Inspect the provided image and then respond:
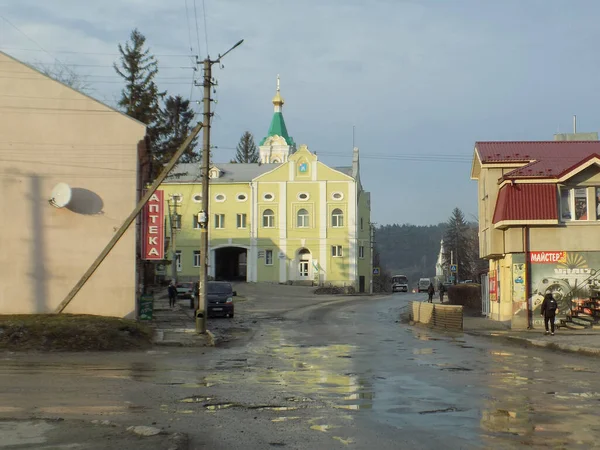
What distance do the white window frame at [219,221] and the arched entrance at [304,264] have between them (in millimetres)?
8866

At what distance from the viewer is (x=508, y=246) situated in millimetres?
33969

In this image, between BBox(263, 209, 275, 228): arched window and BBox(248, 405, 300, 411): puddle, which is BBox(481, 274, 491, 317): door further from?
BBox(263, 209, 275, 228): arched window

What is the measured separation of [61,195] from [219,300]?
1484 centimetres

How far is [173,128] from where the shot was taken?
227ft

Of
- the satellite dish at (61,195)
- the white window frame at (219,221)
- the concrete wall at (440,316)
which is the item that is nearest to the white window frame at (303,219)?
the white window frame at (219,221)

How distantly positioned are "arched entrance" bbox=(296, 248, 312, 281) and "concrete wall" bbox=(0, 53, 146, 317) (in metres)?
53.5

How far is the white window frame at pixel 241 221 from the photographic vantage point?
80.9 meters

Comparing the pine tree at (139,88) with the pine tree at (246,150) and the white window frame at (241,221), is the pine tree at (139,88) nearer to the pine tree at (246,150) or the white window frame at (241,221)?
the white window frame at (241,221)

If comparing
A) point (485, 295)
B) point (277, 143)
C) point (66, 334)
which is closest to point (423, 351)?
point (66, 334)

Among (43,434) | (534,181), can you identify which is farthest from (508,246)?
(43,434)

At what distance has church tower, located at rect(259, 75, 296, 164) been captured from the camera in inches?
3947

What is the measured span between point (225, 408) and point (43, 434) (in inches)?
121

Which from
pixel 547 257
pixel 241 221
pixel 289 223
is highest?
pixel 241 221

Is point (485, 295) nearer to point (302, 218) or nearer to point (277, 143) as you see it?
point (302, 218)
